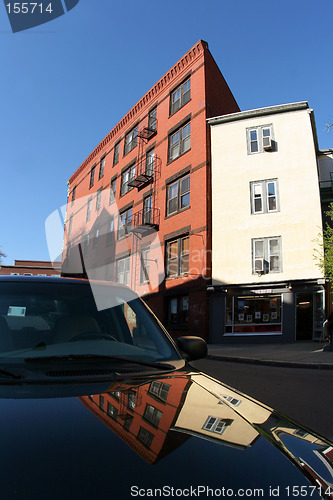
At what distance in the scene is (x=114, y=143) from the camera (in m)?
31.5

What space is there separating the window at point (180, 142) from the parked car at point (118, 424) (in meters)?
20.7

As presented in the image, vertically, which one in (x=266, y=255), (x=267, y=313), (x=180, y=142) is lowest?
(x=267, y=313)

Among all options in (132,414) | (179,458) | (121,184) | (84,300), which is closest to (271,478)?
(179,458)

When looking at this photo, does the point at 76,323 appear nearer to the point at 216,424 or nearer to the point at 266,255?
the point at 216,424

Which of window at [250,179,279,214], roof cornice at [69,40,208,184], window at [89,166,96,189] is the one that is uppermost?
roof cornice at [69,40,208,184]

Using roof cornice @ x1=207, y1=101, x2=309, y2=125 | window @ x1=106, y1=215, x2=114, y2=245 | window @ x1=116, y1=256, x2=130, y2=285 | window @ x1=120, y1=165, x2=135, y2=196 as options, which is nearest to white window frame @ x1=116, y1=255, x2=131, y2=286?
window @ x1=116, y1=256, x2=130, y2=285

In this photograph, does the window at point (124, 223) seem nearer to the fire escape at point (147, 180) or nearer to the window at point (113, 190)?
the fire escape at point (147, 180)

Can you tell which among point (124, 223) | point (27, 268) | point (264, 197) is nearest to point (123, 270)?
point (124, 223)

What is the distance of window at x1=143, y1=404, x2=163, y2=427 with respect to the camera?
1.31m

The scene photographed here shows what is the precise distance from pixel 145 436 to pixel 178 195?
68.5 feet

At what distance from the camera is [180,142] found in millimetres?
22453

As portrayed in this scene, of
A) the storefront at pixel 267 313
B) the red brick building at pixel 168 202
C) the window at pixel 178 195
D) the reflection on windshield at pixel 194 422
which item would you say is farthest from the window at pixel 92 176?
the reflection on windshield at pixel 194 422

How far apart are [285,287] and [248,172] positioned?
671 cm

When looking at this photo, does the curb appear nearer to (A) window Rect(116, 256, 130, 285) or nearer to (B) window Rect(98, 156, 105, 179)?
(A) window Rect(116, 256, 130, 285)
